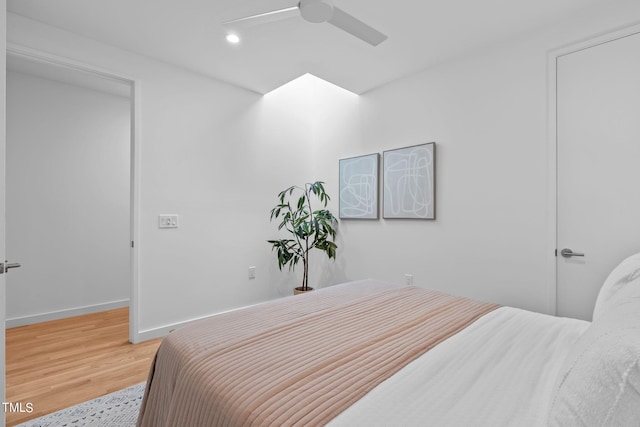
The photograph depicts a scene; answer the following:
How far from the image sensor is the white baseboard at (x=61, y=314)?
3.03 meters

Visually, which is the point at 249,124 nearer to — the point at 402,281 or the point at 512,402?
the point at 402,281

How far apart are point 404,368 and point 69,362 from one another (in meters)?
2.62

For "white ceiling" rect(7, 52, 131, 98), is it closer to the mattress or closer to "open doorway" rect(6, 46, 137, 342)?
"open doorway" rect(6, 46, 137, 342)

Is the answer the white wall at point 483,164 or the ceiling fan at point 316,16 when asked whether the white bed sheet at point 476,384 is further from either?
the ceiling fan at point 316,16

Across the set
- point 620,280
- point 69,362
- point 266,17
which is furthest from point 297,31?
point 69,362

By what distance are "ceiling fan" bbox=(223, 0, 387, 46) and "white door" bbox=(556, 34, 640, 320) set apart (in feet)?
4.66

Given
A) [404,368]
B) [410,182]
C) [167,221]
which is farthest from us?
[410,182]

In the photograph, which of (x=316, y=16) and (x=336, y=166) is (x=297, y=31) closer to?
(x=316, y=16)

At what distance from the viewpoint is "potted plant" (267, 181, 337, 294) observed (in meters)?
3.33

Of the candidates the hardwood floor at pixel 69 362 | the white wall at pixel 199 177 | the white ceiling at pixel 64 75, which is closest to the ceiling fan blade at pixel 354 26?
the white wall at pixel 199 177

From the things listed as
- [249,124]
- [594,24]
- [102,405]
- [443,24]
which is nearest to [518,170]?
[594,24]

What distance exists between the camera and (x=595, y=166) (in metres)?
1.99

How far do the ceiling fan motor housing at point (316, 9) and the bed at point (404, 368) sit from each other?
5.18 feet

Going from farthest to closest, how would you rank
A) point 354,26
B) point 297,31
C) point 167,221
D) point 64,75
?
point 64,75 < point 167,221 < point 297,31 < point 354,26
